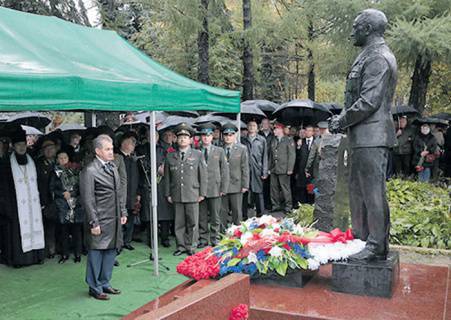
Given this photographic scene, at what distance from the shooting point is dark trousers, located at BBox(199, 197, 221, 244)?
26.0 feet

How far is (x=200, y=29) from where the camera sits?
13.8 metres

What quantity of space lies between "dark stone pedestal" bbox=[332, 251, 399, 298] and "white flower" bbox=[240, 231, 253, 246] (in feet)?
2.73

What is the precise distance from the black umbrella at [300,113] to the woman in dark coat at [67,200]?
563cm

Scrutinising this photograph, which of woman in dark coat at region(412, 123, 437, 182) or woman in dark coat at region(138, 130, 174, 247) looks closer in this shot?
woman in dark coat at region(138, 130, 174, 247)

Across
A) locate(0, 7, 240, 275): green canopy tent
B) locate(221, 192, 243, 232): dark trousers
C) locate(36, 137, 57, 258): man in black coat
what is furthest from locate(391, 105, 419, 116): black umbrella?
locate(36, 137, 57, 258): man in black coat

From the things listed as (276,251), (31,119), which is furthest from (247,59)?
(276,251)

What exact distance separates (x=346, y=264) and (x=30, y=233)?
4.26 metres

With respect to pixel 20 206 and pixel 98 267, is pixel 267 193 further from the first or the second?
pixel 98 267

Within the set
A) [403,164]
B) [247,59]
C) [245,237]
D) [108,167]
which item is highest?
[247,59]

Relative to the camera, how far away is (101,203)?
535 cm

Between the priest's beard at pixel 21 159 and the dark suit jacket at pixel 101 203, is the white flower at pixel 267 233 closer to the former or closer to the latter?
the dark suit jacket at pixel 101 203

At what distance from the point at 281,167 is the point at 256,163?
2.48 ft

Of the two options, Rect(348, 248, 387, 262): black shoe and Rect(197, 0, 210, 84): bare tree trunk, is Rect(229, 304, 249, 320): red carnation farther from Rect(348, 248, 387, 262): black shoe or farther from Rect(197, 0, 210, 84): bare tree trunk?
Rect(197, 0, 210, 84): bare tree trunk

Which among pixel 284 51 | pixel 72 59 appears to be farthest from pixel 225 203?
pixel 284 51
